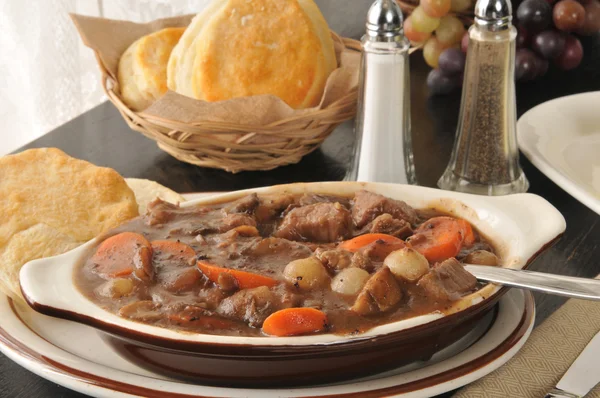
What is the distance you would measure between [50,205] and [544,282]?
100cm

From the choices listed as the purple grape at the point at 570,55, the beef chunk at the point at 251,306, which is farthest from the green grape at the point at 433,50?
the beef chunk at the point at 251,306

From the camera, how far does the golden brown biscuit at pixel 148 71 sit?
226cm

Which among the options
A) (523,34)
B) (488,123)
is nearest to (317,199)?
(488,123)

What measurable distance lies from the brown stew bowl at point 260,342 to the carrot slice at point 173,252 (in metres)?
0.13

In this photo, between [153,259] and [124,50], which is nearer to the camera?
[153,259]

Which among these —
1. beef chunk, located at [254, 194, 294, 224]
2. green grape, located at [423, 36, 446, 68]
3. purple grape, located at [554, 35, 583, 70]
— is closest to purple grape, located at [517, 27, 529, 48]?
purple grape, located at [554, 35, 583, 70]

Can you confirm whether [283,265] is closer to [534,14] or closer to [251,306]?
[251,306]

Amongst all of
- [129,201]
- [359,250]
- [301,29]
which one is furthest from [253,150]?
[359,250]

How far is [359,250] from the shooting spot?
1431 millimetres

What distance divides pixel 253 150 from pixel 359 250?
774 millimetres

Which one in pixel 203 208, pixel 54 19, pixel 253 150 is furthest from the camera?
pixel 54 19

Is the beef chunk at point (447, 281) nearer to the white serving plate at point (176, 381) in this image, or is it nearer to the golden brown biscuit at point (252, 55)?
the white serving plate at point (176, 381)

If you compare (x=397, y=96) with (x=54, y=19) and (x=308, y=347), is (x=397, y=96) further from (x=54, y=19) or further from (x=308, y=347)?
(x=54, y=19)

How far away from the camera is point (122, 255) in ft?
4.62
